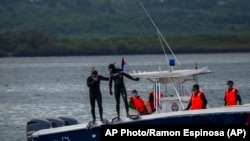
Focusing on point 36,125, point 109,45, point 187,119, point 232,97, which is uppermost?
point 109,45

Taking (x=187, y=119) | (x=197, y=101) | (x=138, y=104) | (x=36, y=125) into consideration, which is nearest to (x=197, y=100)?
(x=197, y=101)

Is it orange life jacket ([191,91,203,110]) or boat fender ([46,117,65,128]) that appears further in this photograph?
boat fender ([46,117,65,128])

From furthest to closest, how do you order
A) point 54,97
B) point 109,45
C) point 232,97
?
point 109,45, point 54,97, point 232,97

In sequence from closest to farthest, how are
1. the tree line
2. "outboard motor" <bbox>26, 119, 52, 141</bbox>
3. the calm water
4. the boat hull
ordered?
the boat hull
"outboard motor" <bbox>26, 119, 52, 141</bbox>
the calm water
the tree line

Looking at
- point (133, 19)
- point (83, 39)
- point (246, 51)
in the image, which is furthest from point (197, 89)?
point (133, 19)

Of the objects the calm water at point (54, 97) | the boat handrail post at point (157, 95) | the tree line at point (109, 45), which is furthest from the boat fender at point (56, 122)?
the tree line at point (109, 45)

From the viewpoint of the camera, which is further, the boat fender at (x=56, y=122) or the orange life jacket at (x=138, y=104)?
the boat fender at (x=56, y=122)

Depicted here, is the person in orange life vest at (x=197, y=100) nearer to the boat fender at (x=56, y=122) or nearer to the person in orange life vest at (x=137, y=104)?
the person in orange life vest at (x=137, y=104)

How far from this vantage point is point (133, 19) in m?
170

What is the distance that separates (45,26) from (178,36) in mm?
28497

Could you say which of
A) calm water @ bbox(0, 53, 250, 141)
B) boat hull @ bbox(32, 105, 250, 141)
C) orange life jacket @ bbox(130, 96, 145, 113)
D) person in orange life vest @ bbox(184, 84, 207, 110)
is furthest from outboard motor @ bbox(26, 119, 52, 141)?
calm water @ bbox(0, 53, 250, 141)

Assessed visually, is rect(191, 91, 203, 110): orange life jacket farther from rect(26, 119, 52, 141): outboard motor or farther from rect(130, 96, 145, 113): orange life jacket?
rect(26, 119, 52, 141): outboard motor

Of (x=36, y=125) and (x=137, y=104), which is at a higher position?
(x=137, y=104)

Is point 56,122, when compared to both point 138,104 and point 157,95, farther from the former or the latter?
point 157,95
